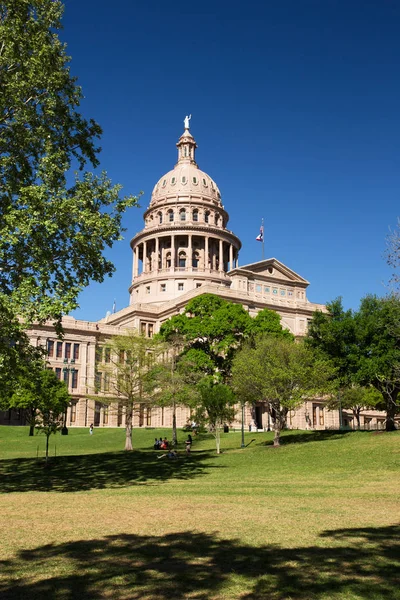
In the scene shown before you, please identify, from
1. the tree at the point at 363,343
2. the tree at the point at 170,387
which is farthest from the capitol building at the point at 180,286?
the tree at the point at 363,343

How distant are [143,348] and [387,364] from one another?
2036 cm

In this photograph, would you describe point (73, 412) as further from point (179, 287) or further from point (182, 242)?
point (182, 242)

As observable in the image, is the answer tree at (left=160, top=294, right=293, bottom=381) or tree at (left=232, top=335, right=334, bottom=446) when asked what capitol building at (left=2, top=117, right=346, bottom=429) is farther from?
tree at (left=232, top=335, right=334, bottom=446)

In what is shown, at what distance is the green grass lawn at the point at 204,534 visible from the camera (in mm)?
7961

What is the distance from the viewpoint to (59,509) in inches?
627

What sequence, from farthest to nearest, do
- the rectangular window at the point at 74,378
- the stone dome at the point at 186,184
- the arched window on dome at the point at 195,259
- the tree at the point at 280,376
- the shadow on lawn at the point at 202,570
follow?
the stone dome at the point at 186,184
the arched window on dome at the point at 195,259
the rectangular window at the point at 74,378
the tree at the point at 280,376
the shadow on lawn at the point at 202,570

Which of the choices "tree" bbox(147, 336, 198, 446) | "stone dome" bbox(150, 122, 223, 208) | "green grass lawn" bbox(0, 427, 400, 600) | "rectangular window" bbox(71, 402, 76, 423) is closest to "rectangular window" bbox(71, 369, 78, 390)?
"rectangular window" bbox(71, 402, 76, 423)

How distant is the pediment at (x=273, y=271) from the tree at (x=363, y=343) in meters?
39.4

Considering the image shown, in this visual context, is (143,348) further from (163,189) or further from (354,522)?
(163,189)

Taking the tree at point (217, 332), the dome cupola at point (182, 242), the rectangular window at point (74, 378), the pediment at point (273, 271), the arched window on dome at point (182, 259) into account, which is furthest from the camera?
the arched window on dome at point (182, 259)

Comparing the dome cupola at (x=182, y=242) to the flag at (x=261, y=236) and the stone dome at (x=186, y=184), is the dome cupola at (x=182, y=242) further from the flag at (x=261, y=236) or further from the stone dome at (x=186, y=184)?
the flag at (x=261, y=236)

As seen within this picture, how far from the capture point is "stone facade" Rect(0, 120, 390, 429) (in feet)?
260

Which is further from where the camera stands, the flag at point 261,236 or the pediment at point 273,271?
the flag at point 261,236

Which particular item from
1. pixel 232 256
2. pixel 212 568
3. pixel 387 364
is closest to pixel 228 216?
pixel 232 256
